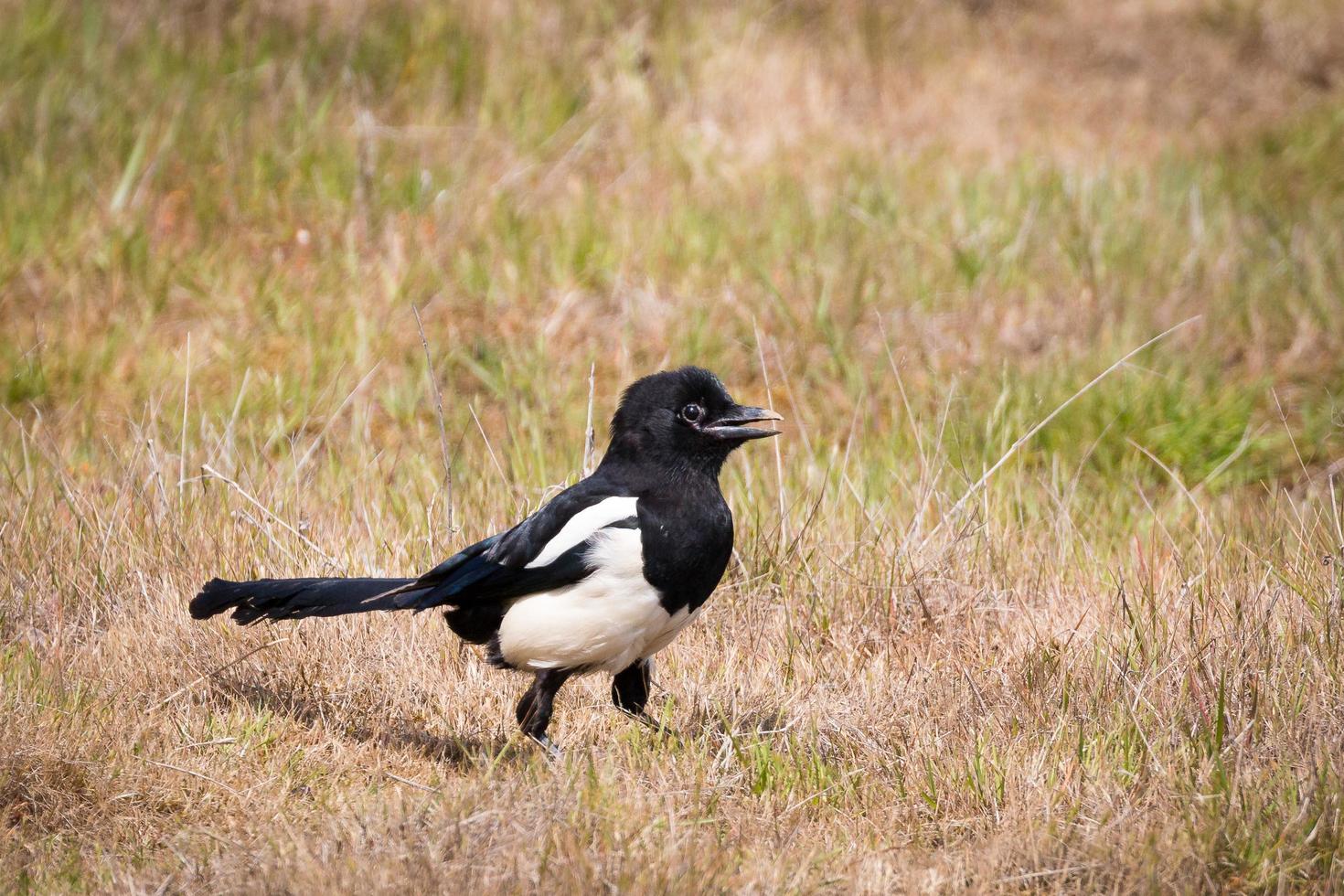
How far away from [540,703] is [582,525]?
48 cm

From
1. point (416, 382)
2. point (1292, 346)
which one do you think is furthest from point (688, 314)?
point (1292, 346)

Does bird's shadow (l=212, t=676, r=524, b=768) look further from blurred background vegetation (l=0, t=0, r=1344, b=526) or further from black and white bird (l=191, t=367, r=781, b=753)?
blurred background vegetation (l=0, t=0, r=1344, b=526)

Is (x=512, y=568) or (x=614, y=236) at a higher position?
(x=614, y=236)

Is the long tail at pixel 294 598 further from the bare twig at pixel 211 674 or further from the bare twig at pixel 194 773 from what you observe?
the bare twig at pixel 194 773

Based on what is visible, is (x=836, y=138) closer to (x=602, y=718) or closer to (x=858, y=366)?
(x=858, y=366)

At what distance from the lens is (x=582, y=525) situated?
11.6ft

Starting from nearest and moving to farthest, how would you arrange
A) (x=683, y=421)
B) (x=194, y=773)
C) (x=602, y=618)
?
(x=194, y=773), (x=602, y=618), (x=683, y=421)

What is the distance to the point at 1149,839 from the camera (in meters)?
2.85

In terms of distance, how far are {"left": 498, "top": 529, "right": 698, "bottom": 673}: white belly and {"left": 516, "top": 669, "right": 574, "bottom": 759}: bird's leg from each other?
0.12 ft

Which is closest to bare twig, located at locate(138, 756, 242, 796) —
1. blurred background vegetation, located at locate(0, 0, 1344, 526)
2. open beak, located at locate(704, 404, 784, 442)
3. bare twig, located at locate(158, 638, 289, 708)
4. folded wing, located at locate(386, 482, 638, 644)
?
bare twig, located at locate(158, 638, 289, 708)

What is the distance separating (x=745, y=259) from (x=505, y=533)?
3.32 meters

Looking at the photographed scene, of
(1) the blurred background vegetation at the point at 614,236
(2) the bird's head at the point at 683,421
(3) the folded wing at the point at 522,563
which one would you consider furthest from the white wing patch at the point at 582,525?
(1) the blurred background vegetation at the point at 614,236

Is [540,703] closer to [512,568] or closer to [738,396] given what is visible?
[512,568]

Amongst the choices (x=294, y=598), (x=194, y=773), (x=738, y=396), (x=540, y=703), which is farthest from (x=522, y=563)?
(x=738, y=396)
